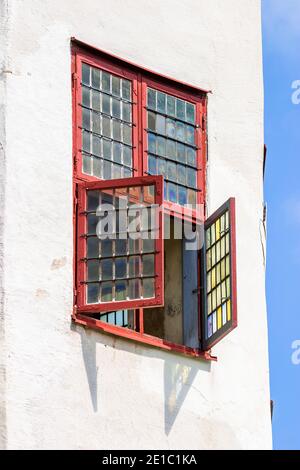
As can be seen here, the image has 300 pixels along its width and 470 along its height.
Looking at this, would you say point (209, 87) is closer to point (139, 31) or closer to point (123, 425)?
point (139, 31)

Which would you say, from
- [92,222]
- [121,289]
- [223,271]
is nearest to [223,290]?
[223,271]

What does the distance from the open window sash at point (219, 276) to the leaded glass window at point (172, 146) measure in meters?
0.49

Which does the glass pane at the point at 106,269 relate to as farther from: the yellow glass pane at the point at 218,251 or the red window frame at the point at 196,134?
the yellow glass pane at the point at 218,251

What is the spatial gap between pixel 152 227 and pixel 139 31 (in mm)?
2588

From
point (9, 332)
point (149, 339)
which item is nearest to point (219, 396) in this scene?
point (149, 339)

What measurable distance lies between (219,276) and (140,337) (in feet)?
4.00

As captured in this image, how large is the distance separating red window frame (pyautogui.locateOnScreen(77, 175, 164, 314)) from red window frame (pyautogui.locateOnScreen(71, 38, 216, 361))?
2cm

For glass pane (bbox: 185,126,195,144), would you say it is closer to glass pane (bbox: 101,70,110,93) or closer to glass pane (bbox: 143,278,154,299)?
glass pane (bbox: 101,70,110,93)

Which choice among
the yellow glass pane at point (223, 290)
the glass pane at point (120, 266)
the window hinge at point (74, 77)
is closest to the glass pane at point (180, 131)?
the window hinge at point (74, 77)

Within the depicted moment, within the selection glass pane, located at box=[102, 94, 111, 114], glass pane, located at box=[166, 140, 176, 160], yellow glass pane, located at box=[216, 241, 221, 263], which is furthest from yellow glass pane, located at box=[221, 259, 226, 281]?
glass pane, located at box=[102, 94, 111, 114]

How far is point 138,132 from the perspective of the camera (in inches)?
1020

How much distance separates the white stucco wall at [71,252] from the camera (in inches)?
949

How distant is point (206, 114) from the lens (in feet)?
87.8

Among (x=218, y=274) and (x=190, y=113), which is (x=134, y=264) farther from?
(x=190, y=113)
